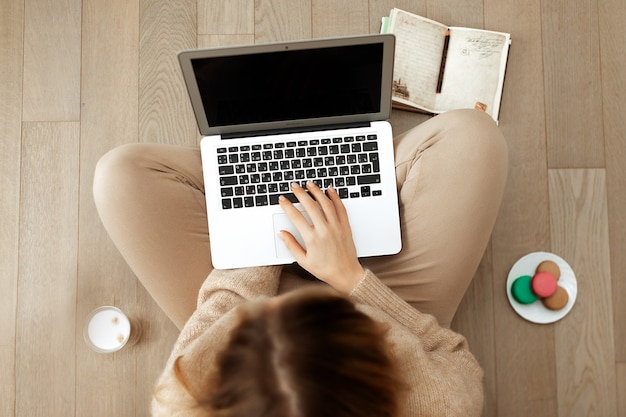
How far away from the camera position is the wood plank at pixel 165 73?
3.82 feet

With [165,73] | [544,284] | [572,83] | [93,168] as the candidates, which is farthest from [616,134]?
[93,168]

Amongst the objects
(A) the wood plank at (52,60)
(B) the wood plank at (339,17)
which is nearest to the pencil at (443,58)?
(B) the wood plank at (339,17)

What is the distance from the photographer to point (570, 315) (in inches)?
44.8

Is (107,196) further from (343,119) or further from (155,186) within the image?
(343,119)

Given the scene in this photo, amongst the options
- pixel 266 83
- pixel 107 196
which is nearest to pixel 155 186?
pixel 107 196

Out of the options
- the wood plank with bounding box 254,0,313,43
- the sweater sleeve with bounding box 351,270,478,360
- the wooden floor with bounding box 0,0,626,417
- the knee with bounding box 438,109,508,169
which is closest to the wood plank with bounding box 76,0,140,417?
the wooden floor with bounding box 0,0,626,417

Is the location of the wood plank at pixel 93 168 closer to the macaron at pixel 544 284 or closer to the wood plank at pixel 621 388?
the macaron at pixel 544 284

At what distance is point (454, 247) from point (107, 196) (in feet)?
1.89

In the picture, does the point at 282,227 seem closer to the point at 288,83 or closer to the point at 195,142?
the point at 288,83

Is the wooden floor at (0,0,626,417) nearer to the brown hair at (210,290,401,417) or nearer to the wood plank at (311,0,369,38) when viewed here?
the wood plank at (311,0,369,38)

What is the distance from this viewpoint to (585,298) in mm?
1141

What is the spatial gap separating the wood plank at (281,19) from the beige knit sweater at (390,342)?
0.56 metres

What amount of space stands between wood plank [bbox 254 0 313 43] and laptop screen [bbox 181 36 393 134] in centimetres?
37

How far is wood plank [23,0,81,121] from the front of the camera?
1.18m
